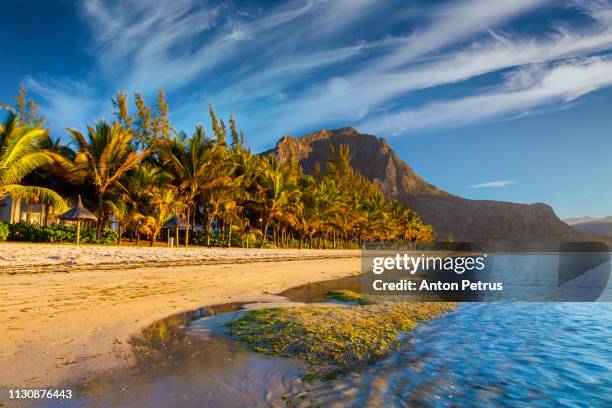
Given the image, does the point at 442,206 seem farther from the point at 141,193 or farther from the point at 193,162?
the point at 141,193

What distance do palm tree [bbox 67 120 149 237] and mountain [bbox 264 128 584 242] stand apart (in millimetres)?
118872

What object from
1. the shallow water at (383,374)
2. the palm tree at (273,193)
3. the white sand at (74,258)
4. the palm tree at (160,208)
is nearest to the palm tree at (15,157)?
the white sand at (74,258)

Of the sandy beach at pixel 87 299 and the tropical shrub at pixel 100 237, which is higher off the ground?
the tropical shrub at pixel 100 237

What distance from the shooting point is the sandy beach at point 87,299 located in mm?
4430

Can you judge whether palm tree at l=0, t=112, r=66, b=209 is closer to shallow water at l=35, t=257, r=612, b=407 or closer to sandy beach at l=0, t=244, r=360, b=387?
sandy beach at l=0, t=244, r=360, b=387

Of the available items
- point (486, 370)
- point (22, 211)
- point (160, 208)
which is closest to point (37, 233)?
point (160, 208)

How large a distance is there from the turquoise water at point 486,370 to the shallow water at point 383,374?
17 mm

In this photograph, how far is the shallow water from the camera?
383 cm

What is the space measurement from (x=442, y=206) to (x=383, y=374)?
16355 cm

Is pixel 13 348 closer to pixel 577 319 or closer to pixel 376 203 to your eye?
pixel 577 319

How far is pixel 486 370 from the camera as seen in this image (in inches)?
216

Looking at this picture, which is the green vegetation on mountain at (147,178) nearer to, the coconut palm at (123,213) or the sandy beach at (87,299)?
the coconut palm at (123,213)

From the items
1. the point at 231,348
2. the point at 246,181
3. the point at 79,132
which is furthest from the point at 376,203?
the point at 231,348

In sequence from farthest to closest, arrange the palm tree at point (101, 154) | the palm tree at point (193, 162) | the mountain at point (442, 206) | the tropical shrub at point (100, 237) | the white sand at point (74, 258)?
the mountain at point (442, 206)
the palm tree at point (193, 162)
the palm tree at point (101, 154)
the tropical shrub at point (100, 237)
the white sand at point (74, 258)
